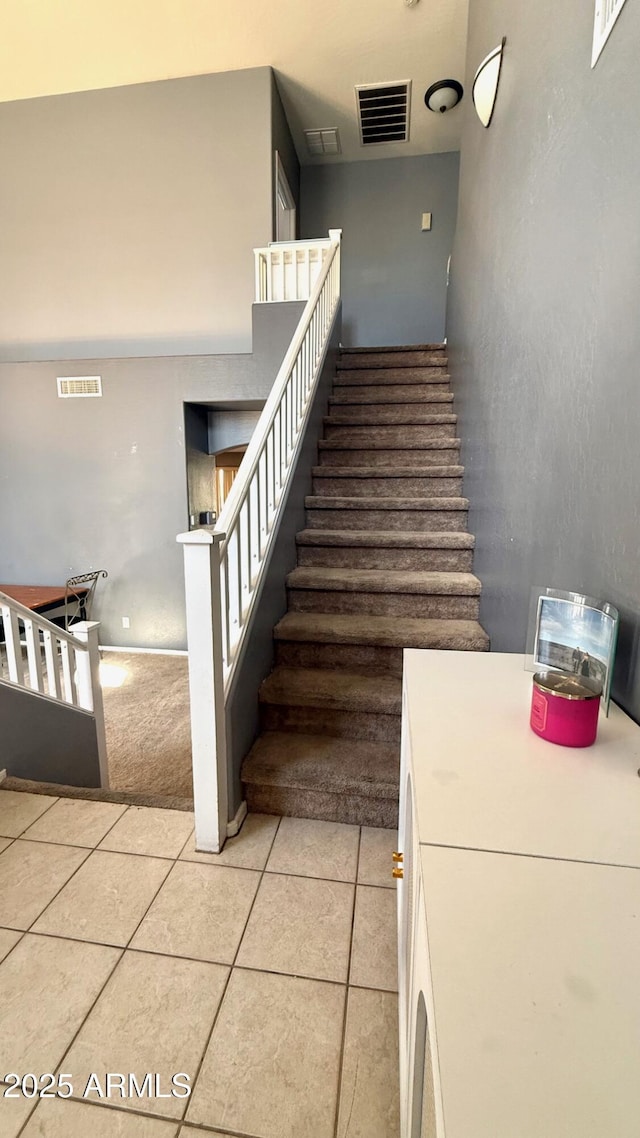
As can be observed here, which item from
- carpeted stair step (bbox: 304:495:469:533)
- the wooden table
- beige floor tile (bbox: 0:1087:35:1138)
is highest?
carpeted stair step (bbox: 304:495:469:533)

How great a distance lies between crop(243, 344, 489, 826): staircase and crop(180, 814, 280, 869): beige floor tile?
7 cm

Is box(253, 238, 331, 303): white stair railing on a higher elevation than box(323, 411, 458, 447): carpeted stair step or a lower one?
higher

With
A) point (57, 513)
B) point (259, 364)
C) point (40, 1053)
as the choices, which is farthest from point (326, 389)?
point (40, 1053)

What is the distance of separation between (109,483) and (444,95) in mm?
4616

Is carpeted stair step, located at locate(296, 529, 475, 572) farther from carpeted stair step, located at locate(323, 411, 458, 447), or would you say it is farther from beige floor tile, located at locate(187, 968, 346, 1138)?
beige floor tile, located at locate(187, 968, 346, 1138)

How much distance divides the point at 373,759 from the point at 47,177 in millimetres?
5939

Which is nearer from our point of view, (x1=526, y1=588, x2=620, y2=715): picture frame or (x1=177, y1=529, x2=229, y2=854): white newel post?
(x1=526, y1=588, x2=620, y2=715): picture frame

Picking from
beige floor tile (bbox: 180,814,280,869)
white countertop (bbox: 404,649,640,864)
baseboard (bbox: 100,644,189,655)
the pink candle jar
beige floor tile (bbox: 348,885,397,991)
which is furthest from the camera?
baseboard (bbox: 100,644,189,655)

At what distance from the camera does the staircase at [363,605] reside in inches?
68.0

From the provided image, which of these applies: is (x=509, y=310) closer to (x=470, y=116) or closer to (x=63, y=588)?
(x=470, y=116)

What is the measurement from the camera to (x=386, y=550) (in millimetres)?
2504

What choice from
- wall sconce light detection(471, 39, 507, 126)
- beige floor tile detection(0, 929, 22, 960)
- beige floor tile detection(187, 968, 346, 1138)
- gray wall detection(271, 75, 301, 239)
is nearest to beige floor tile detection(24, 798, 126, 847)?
beige floor tile detection(0, 929, 22, 960)

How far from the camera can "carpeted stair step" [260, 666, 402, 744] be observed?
1872 mm

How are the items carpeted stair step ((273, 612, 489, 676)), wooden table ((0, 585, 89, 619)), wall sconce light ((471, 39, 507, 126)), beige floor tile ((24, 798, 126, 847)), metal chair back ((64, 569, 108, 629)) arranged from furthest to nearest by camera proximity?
1. metal chair back ((64, 569, 108, 629))
2. wooden table ((0, 585, 89, 619))
3. carpeted stair step ((273, 612, 489, 676))
4. wall sconce light ((471, 39, 507, 126))
5. beige floor tile ((24, 798, 126, 847))
